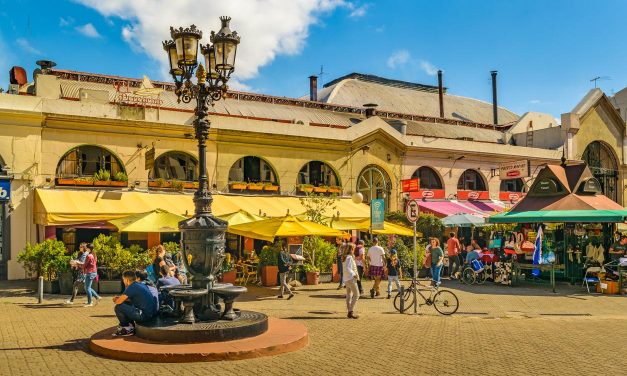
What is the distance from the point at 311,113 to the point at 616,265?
19532mm

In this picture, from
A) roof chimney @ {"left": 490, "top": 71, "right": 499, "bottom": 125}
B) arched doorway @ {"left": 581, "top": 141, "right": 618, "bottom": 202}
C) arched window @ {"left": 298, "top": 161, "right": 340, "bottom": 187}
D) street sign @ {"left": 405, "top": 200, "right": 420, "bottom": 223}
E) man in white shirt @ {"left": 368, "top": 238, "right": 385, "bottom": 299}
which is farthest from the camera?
roof chimney @ {"left": 490, "top": 71, "right": 499, "bottom": 125}

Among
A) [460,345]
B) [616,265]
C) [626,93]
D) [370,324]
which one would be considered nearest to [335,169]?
[616,265]

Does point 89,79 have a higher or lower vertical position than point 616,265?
higher

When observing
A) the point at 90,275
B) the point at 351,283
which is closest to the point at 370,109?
the point at 90,275

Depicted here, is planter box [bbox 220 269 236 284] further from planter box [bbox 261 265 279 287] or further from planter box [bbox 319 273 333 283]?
planter box [bbox 319 273 333 283]

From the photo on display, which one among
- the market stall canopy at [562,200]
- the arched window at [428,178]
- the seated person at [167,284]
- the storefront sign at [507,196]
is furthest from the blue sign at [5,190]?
the storefront sign at [507,196]

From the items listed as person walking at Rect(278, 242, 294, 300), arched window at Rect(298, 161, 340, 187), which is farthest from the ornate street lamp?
arched window at Rect(298, 161, 340, 187)

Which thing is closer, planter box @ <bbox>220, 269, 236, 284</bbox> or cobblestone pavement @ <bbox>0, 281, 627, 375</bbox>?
cobblestone pavement @ <bbox>0, 281, 627, 375</bbox>

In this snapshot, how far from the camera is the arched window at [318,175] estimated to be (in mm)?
29812

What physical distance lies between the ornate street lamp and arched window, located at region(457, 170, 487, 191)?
23922 millimetres

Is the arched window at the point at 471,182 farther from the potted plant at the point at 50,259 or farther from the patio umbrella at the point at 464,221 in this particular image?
the potted plant at the point at 50,259

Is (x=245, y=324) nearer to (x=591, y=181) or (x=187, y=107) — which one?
(x=591, y=181)

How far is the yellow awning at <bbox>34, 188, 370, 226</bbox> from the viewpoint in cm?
2180

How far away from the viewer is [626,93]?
5078 centimetres
